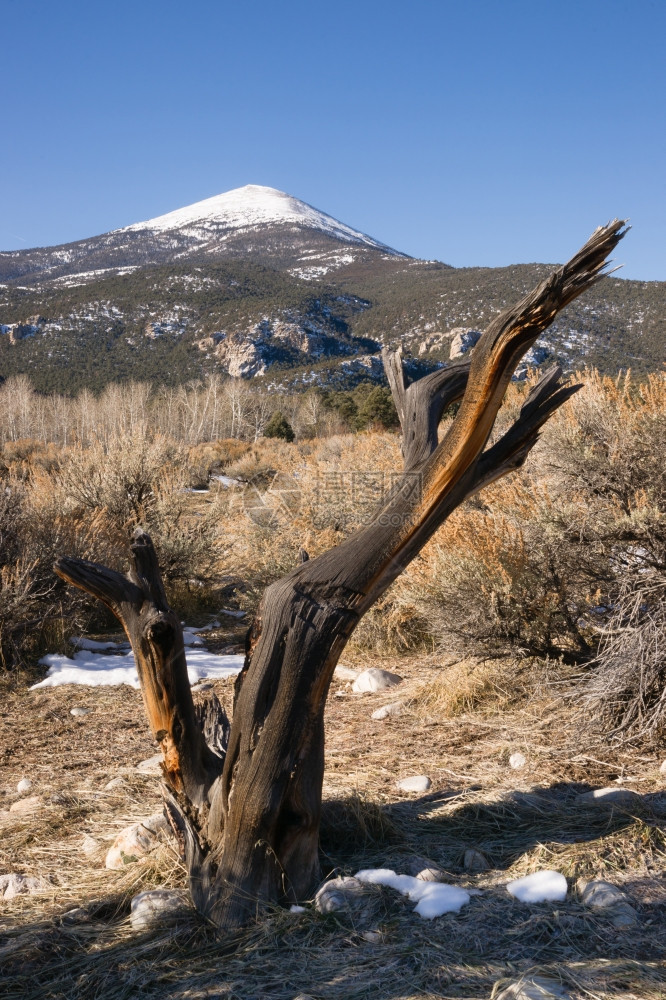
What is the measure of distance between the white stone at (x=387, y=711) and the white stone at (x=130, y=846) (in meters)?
2.20

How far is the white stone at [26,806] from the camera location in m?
3.73

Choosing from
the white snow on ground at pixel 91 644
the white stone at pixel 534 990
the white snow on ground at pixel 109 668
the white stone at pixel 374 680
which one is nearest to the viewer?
the white stone at pixel 534 990

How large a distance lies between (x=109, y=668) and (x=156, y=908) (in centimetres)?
395

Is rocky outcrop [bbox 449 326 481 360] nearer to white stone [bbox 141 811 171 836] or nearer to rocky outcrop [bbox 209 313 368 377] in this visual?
rocky outcrop [bbox 209 313 368 377]

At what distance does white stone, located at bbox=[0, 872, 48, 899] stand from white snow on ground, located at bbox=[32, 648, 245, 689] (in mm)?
2783

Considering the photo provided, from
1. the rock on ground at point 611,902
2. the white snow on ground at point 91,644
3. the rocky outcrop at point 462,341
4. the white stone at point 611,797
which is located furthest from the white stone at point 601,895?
the rocky outcrop at point 462,341

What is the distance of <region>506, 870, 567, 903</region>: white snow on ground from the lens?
2.61m

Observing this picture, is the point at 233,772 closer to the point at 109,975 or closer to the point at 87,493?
the point at 109,975

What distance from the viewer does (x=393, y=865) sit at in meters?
2.91

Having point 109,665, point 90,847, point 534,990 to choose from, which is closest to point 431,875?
point 534,990

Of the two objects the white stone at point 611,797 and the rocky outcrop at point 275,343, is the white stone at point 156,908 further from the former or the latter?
the rocky outcrop at point 275,343

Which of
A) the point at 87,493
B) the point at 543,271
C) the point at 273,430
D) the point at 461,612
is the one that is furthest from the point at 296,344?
the point at 461,612

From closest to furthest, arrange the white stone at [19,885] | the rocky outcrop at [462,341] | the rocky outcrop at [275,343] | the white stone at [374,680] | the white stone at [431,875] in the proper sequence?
the white stone at [431,875]
the white stone at [19,885]
the white stone at [374,680]
the rocky outcrop at [462,341]
the rocky outcrop at [275,343]

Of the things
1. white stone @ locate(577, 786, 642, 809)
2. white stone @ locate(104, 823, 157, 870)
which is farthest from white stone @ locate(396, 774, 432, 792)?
white stone @ locate(104, 823, 157, 870)
